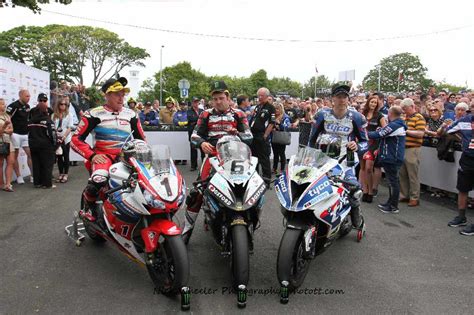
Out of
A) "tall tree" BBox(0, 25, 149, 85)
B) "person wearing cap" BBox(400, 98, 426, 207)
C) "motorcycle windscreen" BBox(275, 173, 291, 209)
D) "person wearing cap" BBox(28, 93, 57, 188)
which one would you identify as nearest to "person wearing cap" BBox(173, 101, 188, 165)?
"person wearing cap" BBox(28, 93, 57, 188)

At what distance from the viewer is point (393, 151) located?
286 inches

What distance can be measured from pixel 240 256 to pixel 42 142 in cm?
655

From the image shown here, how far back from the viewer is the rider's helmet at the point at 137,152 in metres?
3.89

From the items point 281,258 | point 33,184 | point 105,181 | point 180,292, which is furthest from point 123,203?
point 33,184

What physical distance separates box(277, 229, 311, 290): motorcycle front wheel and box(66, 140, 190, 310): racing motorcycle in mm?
840

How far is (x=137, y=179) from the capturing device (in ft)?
12.1

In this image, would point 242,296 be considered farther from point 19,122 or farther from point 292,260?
point 19,122

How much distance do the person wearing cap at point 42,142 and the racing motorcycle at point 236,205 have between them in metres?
5.74

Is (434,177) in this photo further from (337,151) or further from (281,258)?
(281,258)

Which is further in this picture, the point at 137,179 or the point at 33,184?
the point at 33,184

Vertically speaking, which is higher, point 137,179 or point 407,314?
point 137,179

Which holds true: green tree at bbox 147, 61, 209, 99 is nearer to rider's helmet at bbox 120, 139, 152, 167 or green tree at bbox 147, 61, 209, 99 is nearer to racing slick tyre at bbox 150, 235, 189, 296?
rider's helmet at bbox 120, 139, 152, 167

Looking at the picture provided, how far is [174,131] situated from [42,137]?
4508mm

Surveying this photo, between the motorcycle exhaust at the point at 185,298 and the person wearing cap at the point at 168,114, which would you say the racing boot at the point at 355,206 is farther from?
the person wearing cap at the point at 168,114
